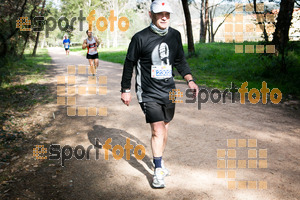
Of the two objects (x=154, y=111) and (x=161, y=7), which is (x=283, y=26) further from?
(x=154, y=111)

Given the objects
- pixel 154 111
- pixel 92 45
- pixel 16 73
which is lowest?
pixel 154 111

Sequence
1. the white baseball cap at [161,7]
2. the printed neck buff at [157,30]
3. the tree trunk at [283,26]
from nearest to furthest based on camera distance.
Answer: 1. the white baseball cap at [161,7]
2. the printed neck buff at [157,30]
3. the tree trunk at [283,26]

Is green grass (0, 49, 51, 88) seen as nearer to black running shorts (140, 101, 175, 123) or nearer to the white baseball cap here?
black running shorts (140, 101, 175, 123)

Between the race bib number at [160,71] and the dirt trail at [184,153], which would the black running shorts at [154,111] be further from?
the dirt trail at [184,153]

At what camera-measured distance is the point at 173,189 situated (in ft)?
10.7

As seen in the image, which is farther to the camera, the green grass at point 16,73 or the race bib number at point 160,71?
the green grass at point 16,73

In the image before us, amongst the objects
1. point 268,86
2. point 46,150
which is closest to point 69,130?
point 46,150

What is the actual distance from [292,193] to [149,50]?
2.60m

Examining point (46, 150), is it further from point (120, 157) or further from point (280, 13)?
point (280, 13)

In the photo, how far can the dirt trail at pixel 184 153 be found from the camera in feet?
10.5

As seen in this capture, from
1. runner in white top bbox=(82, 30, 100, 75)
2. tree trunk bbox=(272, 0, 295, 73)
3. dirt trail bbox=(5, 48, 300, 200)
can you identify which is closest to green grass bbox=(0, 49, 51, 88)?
runner in white top bbox=(82, 30, 100, 75)

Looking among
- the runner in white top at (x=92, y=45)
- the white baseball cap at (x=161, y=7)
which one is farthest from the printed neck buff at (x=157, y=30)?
the runner in white top at (x=92, y=45)

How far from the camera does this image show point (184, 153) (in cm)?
426

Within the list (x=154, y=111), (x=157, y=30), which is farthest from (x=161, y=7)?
(x=154, y=111)
